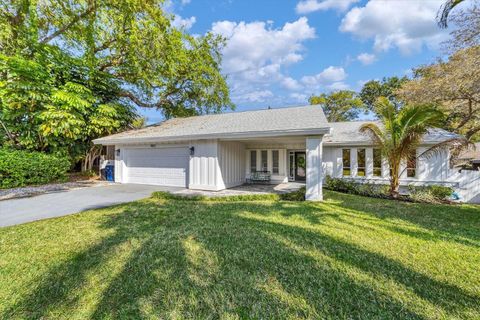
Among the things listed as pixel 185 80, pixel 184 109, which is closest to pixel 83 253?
pixel 185 80

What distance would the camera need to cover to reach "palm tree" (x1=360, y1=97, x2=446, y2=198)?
8.76 m

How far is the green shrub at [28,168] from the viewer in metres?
10.8

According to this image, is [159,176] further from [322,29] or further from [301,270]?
[322,29]

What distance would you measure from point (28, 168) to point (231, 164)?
10.5 m

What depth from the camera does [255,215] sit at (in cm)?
639

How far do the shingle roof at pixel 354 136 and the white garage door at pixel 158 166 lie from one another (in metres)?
7.95

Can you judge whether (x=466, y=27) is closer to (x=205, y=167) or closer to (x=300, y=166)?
(x=300, y=166)

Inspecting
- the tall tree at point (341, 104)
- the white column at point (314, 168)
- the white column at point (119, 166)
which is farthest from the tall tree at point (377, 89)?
the white column at point (119, 166)

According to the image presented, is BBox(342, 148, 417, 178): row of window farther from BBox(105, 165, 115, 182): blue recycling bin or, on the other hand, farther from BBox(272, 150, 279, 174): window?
BBox(105, 165, 115, 182): blue recycling bin

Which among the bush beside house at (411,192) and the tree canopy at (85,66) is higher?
the tree canopy at (85,66)

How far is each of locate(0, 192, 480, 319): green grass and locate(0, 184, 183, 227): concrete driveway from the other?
1007mm

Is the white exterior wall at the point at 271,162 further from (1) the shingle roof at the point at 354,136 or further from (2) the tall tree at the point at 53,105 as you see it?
(2) the tall tree at the point at 53,105

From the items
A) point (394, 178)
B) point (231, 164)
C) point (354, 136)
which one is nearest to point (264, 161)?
point (231, 164)

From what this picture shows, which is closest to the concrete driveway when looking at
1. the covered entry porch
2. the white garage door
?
the white garage door
